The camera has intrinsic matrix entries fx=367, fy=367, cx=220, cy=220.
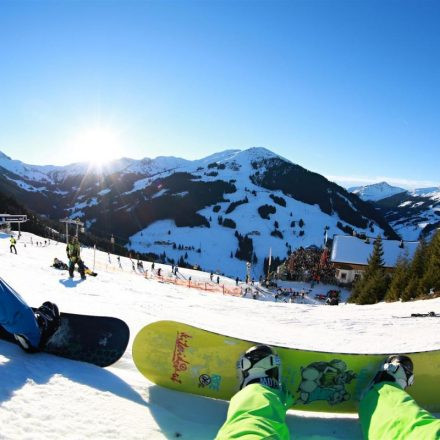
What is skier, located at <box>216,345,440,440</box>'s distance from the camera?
214 cm

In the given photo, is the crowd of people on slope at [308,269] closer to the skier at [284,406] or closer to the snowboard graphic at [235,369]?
the snowboard graphic at [235,369]

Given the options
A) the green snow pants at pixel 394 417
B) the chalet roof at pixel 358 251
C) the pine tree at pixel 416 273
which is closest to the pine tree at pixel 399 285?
the pine tree at pixel 416 273

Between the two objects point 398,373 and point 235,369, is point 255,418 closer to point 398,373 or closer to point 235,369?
point 235,369

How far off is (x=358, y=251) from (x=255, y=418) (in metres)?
68.7

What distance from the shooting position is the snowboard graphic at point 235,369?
11.7 feet

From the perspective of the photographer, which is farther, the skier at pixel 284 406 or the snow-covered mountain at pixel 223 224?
the snow-covered mountain at pixel 223 224

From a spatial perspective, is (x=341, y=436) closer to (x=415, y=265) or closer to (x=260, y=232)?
(x=415, y=265)

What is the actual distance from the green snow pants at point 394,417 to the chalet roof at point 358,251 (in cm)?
6393

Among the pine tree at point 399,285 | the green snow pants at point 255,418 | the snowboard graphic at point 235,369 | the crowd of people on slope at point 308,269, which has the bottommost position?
the crowd of people on slope at point 308,269

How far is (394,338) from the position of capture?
7285 millimetres

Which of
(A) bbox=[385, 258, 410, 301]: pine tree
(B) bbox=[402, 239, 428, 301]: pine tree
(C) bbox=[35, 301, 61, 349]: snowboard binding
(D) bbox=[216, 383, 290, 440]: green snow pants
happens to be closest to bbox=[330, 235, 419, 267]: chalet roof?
(B) bbox=[402, 239, 428, 301]: pine tree

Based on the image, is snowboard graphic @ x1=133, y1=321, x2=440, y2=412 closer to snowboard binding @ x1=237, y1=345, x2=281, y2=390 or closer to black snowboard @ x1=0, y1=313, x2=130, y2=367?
snowboard binding @ x1=237, y1=345, x2=281, y2=390

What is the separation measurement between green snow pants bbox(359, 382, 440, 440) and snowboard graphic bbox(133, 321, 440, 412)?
384mm

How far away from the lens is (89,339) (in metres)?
3.96
